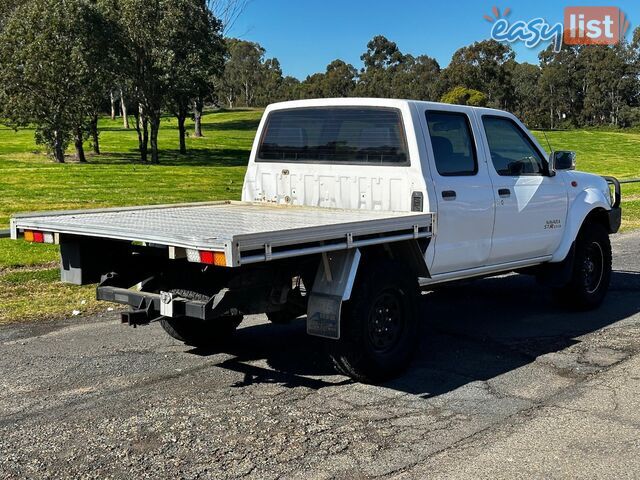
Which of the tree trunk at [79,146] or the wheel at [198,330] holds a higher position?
the tree trunk at [79,146]

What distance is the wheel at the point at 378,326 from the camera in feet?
17.5

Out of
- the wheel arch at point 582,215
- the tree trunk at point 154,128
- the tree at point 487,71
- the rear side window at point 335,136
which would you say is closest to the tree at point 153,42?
the tree trunk at point 154,128

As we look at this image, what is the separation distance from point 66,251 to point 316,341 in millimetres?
2375

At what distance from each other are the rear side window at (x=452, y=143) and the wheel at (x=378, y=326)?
119 cm

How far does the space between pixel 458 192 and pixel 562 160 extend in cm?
170

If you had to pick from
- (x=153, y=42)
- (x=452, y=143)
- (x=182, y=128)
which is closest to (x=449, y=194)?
(x=452, y=143)

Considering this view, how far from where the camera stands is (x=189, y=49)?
31.8 meters

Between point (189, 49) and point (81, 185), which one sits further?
point (189, 49)

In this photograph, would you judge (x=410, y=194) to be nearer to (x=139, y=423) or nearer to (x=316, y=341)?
(x=316, y=341)

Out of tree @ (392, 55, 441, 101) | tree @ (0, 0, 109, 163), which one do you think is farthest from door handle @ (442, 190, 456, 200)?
tree @ (392, 55, 441, 101)

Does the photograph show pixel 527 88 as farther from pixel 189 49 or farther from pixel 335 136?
pixel 335 136

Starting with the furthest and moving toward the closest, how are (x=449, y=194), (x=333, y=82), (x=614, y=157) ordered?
(x=333, y=82) < (x=614, y=157) < (x=449, y=194)

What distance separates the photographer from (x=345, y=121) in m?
6.59

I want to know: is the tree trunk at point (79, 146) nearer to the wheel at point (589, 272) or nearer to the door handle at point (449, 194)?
the wheel at point (589, 272)
